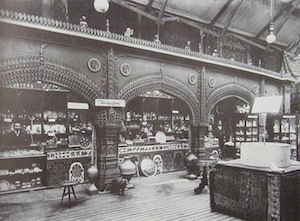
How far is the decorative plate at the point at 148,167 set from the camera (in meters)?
8.62

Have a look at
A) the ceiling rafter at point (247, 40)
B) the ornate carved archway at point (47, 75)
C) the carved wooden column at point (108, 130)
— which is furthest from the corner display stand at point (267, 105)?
the ceiling rafter at point (247, 40)

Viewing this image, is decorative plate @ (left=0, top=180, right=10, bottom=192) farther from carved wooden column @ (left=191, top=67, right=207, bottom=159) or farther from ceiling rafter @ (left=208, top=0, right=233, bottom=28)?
ceiling rafter @ (left=208, top=0, right=233, bottom=28)

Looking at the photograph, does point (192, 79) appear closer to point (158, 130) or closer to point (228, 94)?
point (228, 94)

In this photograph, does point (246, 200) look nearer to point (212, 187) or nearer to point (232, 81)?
point (212, 187)

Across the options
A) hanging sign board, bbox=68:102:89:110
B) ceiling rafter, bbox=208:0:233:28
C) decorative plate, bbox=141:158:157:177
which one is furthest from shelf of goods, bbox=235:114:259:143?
hanging sign board, bbox=68:102:89:110

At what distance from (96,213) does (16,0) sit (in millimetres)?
5582

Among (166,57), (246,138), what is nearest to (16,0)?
(166,57)

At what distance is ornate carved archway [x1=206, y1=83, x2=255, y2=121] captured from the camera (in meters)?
9.59

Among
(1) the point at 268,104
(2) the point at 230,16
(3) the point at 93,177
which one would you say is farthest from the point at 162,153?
(2) the point at 230,16

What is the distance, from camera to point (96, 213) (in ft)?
16.9

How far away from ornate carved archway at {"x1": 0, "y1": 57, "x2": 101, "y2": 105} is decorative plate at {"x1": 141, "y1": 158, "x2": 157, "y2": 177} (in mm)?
2944

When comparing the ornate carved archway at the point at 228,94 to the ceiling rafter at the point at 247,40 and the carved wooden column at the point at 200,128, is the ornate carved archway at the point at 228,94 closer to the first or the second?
the carved wooden column at the point at 200,128

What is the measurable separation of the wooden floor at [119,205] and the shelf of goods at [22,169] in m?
0.44

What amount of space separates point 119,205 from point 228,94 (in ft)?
21.1
